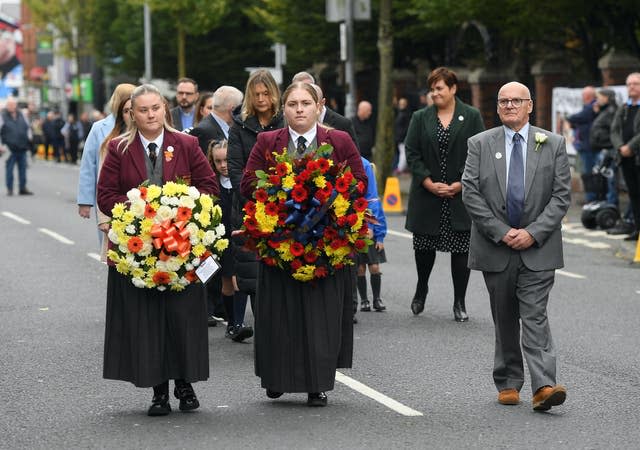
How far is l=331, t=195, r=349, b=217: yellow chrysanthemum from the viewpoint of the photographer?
8.36m

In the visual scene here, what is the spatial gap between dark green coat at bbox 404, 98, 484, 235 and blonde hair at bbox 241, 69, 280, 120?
2058 mm

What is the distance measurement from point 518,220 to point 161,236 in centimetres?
203

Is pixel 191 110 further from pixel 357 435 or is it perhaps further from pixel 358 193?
pixel 357 435

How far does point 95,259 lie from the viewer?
17.4m

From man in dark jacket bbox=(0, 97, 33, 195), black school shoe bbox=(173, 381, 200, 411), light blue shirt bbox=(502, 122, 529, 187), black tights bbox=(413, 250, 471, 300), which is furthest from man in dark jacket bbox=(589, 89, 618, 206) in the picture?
man in dark jacket bbox=(0, 97, 33, 195)

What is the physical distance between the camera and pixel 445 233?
1224 cm

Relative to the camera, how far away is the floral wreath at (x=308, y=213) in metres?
8.34

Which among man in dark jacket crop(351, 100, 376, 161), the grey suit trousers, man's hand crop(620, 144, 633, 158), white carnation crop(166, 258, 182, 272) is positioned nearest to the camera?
white carnation crop(166, 258, 182, 272)

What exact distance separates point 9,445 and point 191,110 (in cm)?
651

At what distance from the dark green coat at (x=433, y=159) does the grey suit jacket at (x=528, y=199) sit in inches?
132

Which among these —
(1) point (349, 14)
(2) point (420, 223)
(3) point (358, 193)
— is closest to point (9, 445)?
(3) point (358, 193)

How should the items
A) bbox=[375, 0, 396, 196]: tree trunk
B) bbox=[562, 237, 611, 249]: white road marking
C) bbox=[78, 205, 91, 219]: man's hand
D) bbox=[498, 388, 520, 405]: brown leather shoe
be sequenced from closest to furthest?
1. bbox=[498, 388, 520, 405]: brown leather shoe
2. bbox=[78, 205, 91, 219]: man's hand
3. bbox=[562, 237, 611, 249]: white road marking
4. bbox=[375, 0, 396, 196]: tree trunk

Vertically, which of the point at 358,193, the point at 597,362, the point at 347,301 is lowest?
the point at 597,362

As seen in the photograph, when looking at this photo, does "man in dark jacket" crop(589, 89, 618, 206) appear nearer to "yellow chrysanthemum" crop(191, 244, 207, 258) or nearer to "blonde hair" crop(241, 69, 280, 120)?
"blonde hair" crop(241, 69, 280, 120)
